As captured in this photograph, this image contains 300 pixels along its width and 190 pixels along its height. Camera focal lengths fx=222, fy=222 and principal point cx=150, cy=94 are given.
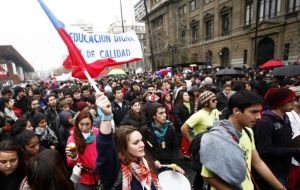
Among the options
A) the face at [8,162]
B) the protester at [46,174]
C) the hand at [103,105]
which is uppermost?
the hand at [103,105]

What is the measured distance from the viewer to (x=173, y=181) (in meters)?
2.27

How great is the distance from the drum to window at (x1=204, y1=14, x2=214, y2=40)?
1329 inches

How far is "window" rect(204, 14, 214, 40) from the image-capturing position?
33.2 metres

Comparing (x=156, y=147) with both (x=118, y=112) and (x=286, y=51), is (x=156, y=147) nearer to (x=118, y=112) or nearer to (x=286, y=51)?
(x=118, y=112)

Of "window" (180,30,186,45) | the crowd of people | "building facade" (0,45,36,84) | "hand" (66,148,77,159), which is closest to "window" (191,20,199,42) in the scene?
"window" (180,30,186,45)

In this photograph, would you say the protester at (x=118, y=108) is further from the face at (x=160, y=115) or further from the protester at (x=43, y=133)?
the face at (x=160, y=115)

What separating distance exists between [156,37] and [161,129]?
36391mm

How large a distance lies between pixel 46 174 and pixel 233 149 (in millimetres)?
1398

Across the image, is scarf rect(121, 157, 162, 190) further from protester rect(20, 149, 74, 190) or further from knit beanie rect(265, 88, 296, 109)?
knit beanie rect(265, 88, 296, 109)

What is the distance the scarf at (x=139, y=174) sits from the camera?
1.68 metres

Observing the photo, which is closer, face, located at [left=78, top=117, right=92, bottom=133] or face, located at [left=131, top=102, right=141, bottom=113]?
face, located at [left=78, top=117, right=92, bottom=133]

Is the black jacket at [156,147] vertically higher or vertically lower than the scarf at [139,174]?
lower

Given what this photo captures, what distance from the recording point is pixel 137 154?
5.94 feet

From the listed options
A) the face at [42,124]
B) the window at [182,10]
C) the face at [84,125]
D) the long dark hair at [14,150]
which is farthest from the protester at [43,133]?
the window at [182,10]
